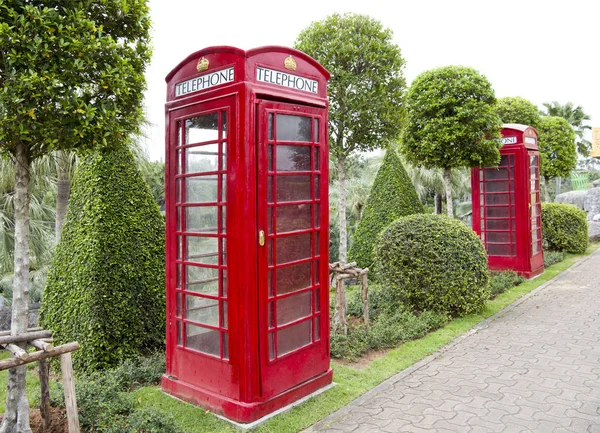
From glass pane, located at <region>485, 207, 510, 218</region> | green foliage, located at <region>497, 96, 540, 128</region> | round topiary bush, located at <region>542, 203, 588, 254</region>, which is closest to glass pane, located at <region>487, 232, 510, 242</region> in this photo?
glass pane, located at <region>485, 207, 510, 218</region>

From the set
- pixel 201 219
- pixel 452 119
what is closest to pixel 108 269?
pixel 201 219

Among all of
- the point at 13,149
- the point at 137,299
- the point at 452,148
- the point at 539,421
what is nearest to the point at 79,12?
the point at 13,149

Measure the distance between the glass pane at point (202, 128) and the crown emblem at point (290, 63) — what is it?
0.83 m

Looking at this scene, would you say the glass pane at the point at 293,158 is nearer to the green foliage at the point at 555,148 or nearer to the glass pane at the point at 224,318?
the glass pane at the point at 224,318

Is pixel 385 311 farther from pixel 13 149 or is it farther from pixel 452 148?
pixel 13 149

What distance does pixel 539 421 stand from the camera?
4.13 meters

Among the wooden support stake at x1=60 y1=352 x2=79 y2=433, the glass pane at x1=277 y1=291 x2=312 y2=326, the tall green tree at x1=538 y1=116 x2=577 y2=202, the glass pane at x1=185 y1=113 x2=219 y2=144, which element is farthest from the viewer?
the tall green tree at x1=538 y1=116 x2=577 y2=202

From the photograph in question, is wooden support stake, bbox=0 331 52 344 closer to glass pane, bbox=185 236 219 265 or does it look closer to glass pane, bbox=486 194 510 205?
glass pane, bbox=185 236 219 265

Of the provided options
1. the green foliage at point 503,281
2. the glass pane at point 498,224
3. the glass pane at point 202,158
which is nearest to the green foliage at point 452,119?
the glass pane at point 498,224

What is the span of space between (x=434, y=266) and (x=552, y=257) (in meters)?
7.86

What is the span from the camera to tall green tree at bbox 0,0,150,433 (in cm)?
342

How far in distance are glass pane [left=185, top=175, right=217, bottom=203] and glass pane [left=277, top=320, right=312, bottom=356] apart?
4.69ft

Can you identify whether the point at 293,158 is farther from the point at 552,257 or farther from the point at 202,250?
the point at 552,257

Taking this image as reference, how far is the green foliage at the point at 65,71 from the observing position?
3404mm
